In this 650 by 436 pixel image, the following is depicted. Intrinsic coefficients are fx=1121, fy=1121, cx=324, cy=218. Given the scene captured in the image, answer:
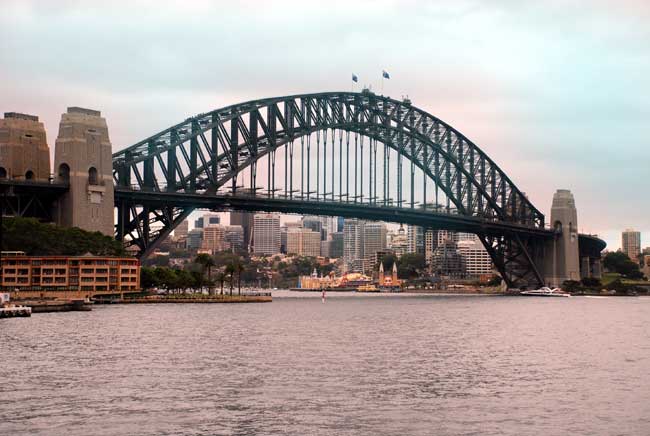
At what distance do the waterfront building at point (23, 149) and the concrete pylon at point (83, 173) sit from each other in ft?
14.5

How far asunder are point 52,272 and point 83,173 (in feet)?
35.2

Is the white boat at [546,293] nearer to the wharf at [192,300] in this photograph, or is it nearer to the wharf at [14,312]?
the wharf at [192,300]

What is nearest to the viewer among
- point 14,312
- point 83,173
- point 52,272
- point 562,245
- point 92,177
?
point 14,312

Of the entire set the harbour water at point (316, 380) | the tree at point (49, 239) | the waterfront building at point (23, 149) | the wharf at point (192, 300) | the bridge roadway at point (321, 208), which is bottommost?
the harbour water at point (316, 380)

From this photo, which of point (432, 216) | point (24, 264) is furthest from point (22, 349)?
point (432, 216)

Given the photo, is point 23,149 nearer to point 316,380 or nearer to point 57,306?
point 57,306

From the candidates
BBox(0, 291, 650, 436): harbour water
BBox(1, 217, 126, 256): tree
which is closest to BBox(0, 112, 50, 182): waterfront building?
BBox(1, 217, 126, 256): tree

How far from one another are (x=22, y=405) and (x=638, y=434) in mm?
21354

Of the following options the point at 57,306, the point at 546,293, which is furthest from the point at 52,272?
the point at 546,293

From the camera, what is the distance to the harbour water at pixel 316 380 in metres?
37.6

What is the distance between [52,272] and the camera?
4532 inches

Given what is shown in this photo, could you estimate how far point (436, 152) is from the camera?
17400 centimetres

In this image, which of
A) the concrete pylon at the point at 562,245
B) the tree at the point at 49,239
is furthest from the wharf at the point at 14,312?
the concrete pylon at the point at 562,245

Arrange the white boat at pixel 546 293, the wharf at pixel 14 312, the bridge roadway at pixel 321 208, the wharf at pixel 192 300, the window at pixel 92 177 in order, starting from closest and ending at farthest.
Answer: the wharf at pixel 14 312, the window at pixel 92 177, the wharf at pixel 192 300, the bridge roadway at pixel 321 208, the white boat at pixel 546 293
